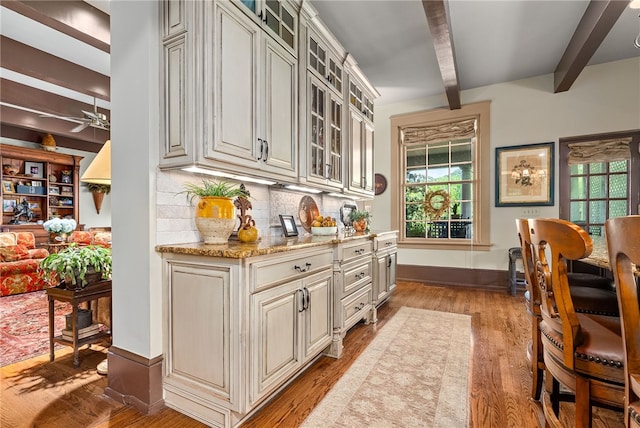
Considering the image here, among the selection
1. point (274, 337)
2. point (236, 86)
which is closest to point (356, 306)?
point (274, 337)

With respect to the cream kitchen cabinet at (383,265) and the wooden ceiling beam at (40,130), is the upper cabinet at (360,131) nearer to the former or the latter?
the cream kitchen cabinet at (383,265)

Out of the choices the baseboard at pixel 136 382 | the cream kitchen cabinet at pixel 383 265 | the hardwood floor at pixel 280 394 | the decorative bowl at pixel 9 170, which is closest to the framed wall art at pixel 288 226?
the cream kitchen cabinet at pixel 383 265

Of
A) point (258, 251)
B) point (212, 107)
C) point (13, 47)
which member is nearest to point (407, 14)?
point (212, 107)

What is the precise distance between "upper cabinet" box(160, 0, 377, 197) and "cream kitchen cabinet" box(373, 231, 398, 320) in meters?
0.82

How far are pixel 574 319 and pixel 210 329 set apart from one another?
5.12 feet

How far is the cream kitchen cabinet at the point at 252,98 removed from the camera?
178cm

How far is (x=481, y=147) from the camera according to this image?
484 cm

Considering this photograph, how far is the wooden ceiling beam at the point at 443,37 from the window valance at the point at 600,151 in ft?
6.27

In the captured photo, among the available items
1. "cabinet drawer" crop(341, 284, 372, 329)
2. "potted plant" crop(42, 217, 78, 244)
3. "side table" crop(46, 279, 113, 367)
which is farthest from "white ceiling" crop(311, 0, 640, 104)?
"potted plant" crop(42, 217, 78, 244)

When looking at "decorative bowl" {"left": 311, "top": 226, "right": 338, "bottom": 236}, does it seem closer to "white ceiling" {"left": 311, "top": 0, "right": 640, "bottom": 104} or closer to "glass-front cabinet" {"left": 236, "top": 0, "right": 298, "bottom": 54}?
"glass-front cabinet" {"left": 236, "top": 0, "right": 298, "bottom": 54}

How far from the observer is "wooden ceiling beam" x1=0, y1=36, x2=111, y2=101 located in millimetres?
3379

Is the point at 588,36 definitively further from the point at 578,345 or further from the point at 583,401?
the point at 583,401

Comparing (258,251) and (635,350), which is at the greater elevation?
(258,251)

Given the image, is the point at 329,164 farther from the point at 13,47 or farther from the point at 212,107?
the point at 13,47
